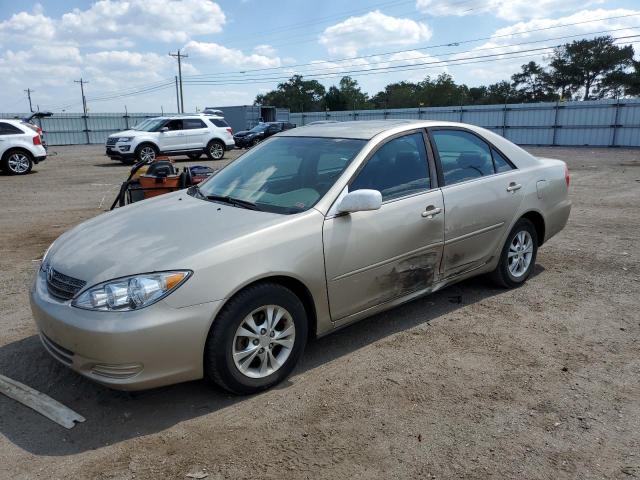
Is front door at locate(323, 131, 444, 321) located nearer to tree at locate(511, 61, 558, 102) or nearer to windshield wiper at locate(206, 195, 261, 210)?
windshield wiper at locate(206, 195, 261, 210)

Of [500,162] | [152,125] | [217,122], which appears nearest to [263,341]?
[500,162]

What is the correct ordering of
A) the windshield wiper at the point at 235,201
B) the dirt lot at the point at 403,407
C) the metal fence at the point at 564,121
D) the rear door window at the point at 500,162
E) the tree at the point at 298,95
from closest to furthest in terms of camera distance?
the dirt lot at the point at 403,407, the windshield wiper at the point at 235,201, the rear door window at the point at 500,162, the metal fence at the point at 564,121, the tree at the point at 298,95

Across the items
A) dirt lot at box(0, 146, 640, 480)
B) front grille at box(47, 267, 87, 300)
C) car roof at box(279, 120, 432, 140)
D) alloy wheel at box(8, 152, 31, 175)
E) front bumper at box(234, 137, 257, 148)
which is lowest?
front bumper at box(234, 137, 257, 148)

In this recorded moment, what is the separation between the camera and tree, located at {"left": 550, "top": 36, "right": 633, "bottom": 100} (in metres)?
Result: 57.0

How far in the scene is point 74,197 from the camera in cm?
1190

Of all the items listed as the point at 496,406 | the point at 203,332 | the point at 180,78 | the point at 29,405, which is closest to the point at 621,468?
the point at 496,406

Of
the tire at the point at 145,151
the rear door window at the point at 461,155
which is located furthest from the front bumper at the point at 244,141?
the rear door window at the point at 461,155

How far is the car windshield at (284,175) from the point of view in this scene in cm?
377

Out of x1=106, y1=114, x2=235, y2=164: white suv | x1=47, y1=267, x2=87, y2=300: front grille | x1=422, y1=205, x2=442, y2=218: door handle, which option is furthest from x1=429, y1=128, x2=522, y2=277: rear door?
x1=106, y1=114, x2=235, y2=164: white suv

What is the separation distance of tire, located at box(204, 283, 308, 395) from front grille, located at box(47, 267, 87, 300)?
2.73 feet

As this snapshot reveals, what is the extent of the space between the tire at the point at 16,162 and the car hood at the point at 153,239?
14.8m

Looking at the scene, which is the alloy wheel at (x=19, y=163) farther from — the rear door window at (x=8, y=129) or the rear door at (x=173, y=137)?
the rear door at (x=173, y=137)

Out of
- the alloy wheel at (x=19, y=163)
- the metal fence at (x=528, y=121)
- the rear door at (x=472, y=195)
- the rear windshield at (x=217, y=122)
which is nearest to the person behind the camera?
the rear door at (x=472, y=195)

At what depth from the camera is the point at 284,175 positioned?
411 cm
